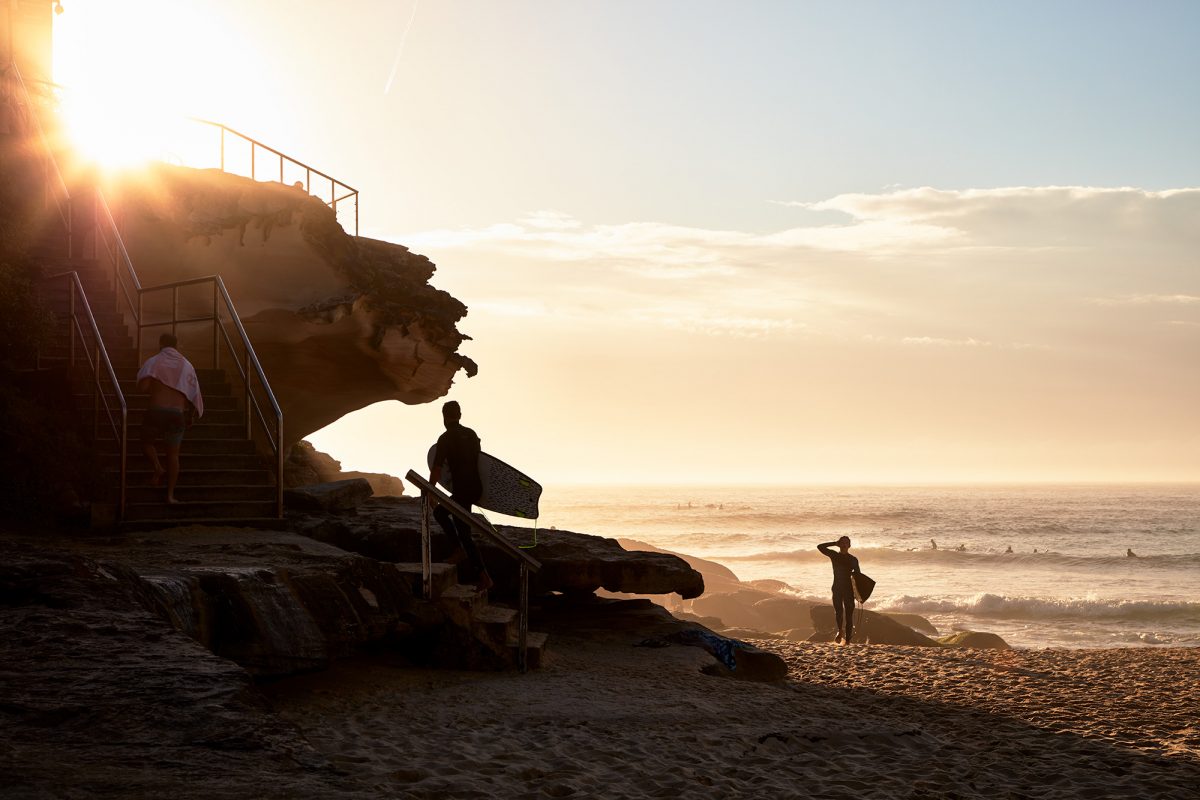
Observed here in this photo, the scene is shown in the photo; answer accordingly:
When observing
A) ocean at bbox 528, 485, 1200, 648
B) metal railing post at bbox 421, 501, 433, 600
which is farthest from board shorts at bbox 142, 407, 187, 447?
ocean at bbox 528, 485, 1200, 648

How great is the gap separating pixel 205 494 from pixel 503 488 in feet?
10.8

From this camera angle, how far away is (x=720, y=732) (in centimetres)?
786

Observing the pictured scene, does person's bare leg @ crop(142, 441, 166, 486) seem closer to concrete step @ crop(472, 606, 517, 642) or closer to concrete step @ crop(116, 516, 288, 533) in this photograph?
concrete step @ crop(116, 516, 288, 533)

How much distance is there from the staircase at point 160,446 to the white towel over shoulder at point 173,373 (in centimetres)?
96

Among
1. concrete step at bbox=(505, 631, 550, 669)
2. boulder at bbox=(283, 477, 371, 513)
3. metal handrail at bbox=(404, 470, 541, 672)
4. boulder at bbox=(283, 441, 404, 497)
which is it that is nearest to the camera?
metal handrail at bbox=(404, 470, 541, 672)

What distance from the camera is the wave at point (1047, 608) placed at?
31016mm

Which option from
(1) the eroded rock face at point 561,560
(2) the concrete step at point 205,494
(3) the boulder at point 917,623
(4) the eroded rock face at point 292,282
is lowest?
(3) the boulder at point 917,623

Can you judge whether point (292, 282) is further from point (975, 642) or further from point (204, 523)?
point (975, 642)

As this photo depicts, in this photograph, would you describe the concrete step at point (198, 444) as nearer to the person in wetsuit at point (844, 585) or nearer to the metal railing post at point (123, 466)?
the metal railing post at point (123, 466)

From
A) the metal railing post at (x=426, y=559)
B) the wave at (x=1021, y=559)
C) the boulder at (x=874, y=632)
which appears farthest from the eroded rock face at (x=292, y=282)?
the wave at (x=1021, y=559)

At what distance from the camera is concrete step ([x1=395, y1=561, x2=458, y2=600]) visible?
914cm

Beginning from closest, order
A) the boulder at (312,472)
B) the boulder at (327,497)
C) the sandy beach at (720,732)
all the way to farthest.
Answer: the sandy beach at (720,732) < the boulder at (327,497) < the boulder at (312,472)

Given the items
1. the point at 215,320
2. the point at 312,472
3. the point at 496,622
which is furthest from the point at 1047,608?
the point at 215,320

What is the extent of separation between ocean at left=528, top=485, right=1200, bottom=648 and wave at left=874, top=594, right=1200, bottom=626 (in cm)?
6
